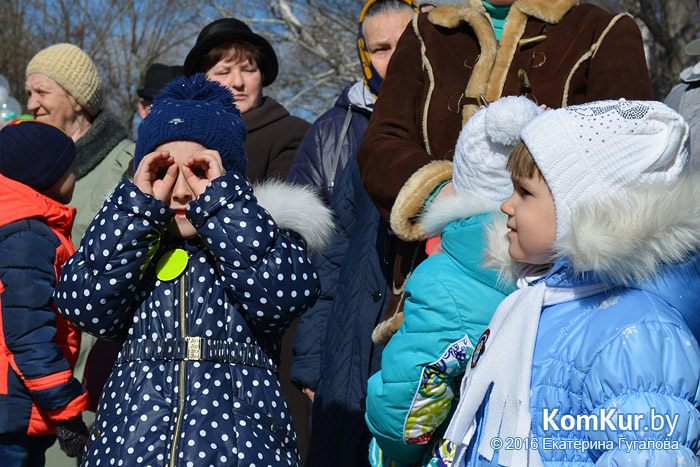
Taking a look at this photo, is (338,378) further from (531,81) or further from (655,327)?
(655,327)

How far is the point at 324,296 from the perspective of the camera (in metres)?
4.26

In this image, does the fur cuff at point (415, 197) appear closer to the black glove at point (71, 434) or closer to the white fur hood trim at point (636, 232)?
the white fur hood trim at point (636, 232)

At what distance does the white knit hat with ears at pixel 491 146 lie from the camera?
2625mm

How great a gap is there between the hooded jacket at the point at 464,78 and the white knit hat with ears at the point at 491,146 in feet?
0.62

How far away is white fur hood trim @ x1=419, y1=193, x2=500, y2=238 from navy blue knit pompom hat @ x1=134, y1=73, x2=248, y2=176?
71cm

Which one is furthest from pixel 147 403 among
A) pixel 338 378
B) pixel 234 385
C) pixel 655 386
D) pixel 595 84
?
pixel 595 84

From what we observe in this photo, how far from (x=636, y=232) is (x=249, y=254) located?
1.17 meters

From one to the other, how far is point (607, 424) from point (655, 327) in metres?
0.24

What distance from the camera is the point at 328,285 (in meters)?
4.25

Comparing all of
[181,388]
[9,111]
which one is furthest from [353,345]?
[9,111]

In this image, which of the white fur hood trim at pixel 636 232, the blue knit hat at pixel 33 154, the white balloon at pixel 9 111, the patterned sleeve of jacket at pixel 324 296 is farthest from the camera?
the white balloon at pixel 9 111

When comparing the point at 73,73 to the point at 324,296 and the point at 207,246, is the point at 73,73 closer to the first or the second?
the point at 324,296

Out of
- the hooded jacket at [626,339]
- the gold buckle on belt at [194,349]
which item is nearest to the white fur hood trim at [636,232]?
the hooded jacket at [626,339]

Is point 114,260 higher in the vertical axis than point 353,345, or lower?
higher
